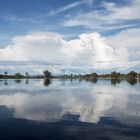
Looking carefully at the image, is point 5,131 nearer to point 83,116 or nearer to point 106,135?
point 106,135

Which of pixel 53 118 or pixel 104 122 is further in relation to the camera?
pixel 53 118

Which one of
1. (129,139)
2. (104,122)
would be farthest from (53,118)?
(129,139)

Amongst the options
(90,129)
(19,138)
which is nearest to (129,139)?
(90,129)

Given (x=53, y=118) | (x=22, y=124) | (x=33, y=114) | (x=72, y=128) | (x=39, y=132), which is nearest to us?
(x=39, y=132)

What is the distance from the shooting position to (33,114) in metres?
28.8

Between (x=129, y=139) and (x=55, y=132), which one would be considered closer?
(x=129, y=139)

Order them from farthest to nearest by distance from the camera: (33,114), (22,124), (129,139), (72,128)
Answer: (33,114), (22,124), (72,128), (129,139)

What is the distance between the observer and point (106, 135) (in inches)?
762

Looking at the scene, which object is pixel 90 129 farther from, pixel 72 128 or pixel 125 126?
pixel 125 126

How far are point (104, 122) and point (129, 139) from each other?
232 inches

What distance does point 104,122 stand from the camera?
24.0m

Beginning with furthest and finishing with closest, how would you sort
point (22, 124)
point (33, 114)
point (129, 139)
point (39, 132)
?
1. point (33, 114)
2. point (22, 124)
3. point (39, 132)
4. point (129, 139)

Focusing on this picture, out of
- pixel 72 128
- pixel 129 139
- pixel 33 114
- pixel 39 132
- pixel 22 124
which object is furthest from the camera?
pixel 33 114

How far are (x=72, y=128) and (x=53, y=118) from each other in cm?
510
